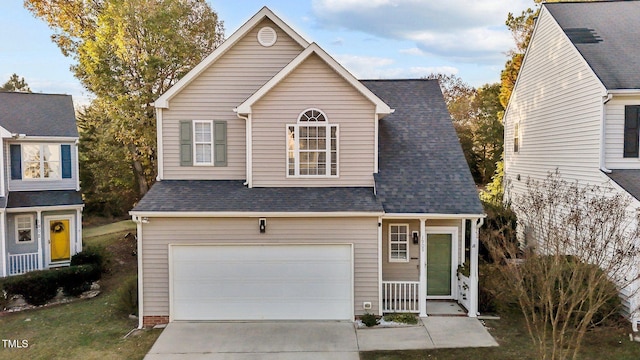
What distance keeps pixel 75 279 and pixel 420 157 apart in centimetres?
1205

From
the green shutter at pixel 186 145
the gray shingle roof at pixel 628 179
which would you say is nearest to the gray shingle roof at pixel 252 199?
the green shutter at pixel 186 145

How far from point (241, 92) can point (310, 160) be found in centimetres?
295

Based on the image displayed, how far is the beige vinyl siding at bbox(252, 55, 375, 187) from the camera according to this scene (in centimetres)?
1112

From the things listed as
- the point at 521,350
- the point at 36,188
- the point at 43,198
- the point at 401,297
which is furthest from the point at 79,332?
the point at 521,350

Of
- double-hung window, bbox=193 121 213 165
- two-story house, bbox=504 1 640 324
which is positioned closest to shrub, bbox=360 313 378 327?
two-story house, bbox=504 1 640 324

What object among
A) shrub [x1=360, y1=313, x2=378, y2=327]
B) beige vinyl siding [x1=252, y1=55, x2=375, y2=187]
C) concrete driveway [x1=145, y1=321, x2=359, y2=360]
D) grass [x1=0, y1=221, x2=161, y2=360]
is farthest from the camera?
beige vinyl siding [x1=252, y1=55, x2=375, y2=187]

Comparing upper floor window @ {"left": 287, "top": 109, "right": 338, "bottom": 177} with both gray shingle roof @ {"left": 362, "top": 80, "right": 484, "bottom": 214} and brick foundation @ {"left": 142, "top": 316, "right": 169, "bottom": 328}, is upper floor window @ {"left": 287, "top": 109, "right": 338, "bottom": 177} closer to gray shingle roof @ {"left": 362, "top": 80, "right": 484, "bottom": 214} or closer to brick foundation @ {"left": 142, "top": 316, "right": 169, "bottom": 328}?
gray shingle roof @ {"left": 362, "top": 80, "right": 484, "bottom": 214}

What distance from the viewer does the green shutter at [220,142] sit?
12.0 metres

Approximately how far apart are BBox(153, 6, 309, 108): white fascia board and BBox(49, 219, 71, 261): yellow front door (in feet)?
27.5

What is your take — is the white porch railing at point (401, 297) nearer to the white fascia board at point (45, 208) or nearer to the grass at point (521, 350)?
the grass at point (521, 350)

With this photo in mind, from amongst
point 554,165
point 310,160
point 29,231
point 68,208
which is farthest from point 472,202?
point 29,231

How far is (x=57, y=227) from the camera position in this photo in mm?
16531

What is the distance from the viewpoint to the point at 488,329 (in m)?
9.93

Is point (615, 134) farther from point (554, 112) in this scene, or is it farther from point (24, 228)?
point (24, 228)
